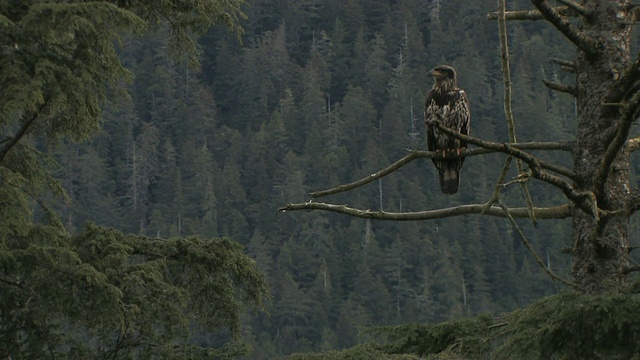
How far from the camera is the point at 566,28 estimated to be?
4.79 metres

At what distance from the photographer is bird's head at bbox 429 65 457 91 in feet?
25.7

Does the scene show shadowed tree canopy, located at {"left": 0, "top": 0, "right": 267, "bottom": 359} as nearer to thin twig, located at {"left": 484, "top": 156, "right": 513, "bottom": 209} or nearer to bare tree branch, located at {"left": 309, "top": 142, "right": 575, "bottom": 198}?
bare tree branch, located at {"left": 309, "top": 142, "right": 575, "bottom": 198}

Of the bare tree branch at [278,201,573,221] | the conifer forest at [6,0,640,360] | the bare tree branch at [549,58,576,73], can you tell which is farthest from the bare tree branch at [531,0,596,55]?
the conifer forest at [6,0,640,360]

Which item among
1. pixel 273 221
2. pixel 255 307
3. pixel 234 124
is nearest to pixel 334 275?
pixel 273 221

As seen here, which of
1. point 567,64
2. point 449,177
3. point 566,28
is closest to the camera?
point 566,28

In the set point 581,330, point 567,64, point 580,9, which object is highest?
point 580,9

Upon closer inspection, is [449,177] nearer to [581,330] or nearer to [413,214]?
[413,214]

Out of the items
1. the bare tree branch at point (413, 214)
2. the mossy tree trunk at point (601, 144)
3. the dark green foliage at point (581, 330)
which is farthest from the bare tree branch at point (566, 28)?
the dark green foliage at point (581, 330)

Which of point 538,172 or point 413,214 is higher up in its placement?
point 538,172

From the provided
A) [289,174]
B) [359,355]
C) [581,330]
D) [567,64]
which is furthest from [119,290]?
[289,174]

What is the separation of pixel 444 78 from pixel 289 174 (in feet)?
323

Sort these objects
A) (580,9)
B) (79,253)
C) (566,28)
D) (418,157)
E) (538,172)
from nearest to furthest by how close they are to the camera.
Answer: (538,172)
(418,157)
(566,28)
(580,9)
(79,253)

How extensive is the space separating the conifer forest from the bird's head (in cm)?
274

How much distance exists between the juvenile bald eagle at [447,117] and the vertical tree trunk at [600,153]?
6.18 ft
